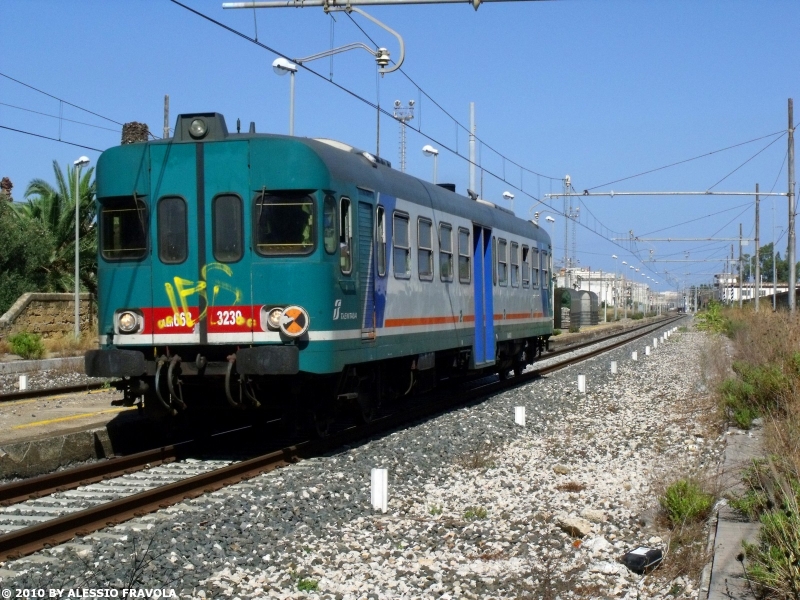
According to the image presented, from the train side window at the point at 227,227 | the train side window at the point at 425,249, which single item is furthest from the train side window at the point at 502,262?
the train side window at the point at 227,227

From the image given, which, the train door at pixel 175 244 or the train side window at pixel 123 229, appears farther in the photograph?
the train side window at pixel 123 229

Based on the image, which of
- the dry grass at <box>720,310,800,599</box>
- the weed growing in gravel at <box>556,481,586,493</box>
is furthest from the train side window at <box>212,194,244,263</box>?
the dry grass at <box>720,310,800,599</box>

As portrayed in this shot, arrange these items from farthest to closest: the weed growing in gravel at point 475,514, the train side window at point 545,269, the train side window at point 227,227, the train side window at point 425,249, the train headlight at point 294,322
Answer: the train side window at point 545,269, the train side window at point 425,249, the train side window at point 227,227, the train headlight at point 294,322, the weed growing in gravel at point 475,514

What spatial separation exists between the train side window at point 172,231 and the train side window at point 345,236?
1639 millimetres

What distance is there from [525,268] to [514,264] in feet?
3.36

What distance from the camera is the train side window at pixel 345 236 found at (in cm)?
1079

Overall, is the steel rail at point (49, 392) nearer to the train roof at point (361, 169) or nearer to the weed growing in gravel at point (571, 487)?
the train roof at point (361, 169)

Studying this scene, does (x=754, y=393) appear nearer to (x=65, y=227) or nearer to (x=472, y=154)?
(x=472, y=154)

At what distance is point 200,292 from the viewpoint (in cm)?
1046

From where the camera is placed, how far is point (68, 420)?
12617 millimetres

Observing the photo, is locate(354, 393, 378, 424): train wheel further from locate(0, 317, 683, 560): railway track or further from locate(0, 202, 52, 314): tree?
locate(0, 202, 52, 314): tree

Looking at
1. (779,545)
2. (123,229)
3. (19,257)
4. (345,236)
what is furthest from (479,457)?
(19,257)

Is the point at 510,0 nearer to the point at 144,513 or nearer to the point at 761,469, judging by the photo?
the point at 761,469

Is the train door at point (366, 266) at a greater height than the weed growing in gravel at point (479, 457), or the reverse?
the train door at point (366, 266)
